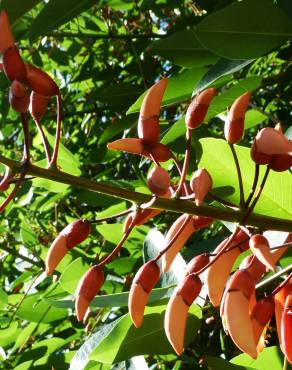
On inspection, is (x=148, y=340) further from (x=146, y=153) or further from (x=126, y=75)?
(x=126, y=75)

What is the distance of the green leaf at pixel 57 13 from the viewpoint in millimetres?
1269

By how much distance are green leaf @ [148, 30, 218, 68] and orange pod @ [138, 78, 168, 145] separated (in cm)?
49

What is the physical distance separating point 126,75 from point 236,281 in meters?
1.71

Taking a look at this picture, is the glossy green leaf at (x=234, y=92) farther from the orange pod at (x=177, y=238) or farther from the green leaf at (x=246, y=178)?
the orange pod at (x=177, y=238)

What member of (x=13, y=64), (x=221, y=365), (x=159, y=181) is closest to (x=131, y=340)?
(x=221, y=365)

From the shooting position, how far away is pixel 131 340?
1.14 m

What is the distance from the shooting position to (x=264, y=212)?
1.11 m

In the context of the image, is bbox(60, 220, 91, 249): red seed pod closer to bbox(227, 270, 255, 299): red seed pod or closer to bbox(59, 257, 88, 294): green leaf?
bbox(227, 270, 255, 299): red seed pod

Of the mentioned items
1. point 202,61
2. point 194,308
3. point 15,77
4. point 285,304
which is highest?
point 15,77

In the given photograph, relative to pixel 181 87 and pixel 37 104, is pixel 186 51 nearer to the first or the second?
pixel 181 87

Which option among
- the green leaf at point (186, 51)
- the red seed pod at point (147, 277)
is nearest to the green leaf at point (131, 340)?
the red seed pod at point (147, 277)

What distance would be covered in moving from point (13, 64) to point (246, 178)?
0.40m

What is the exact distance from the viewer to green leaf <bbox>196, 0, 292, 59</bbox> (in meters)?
1.14

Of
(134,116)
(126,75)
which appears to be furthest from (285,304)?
(126,75)
